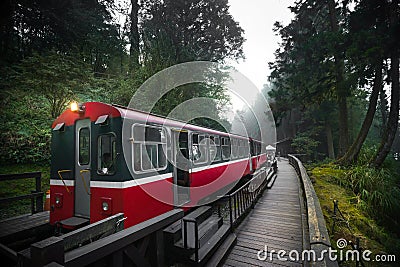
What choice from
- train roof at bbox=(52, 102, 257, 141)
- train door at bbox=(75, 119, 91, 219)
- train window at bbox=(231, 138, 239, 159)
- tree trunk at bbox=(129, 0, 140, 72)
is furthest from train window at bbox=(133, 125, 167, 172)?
tree trunk at bbox=(129, 0, 140, 72)

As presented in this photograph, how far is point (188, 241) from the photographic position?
353 centimetres

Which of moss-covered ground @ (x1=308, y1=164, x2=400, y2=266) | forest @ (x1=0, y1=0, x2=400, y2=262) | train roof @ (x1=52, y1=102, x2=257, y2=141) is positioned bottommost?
moss-covered ground @ (x1=308, y1=164, x2=400, y2=266)

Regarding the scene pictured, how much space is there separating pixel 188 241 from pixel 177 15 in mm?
15361

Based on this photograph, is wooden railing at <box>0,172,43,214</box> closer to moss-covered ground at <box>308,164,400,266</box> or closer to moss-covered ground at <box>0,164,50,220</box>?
moss-covered ground at <box>0,164,50,220</box>

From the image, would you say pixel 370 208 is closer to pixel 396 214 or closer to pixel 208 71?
pixel 396 214

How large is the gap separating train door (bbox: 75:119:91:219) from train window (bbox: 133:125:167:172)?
3.11 ft

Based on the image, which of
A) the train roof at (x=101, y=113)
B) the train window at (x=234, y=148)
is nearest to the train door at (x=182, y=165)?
the train roof at (x=101, y=113)

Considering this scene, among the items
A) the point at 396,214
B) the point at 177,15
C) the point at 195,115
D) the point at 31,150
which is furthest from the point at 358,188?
the point at 177,15

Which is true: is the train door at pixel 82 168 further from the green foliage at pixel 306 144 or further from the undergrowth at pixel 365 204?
the green foliage at pixel 306 144

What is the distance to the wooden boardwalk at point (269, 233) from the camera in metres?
3.76

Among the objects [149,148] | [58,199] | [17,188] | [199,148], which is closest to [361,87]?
[199,148]

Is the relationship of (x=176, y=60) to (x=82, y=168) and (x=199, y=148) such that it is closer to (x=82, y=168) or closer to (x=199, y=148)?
(x=199, y=148)

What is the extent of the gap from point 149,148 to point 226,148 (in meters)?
4.74

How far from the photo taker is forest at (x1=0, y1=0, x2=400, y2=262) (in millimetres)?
7879
